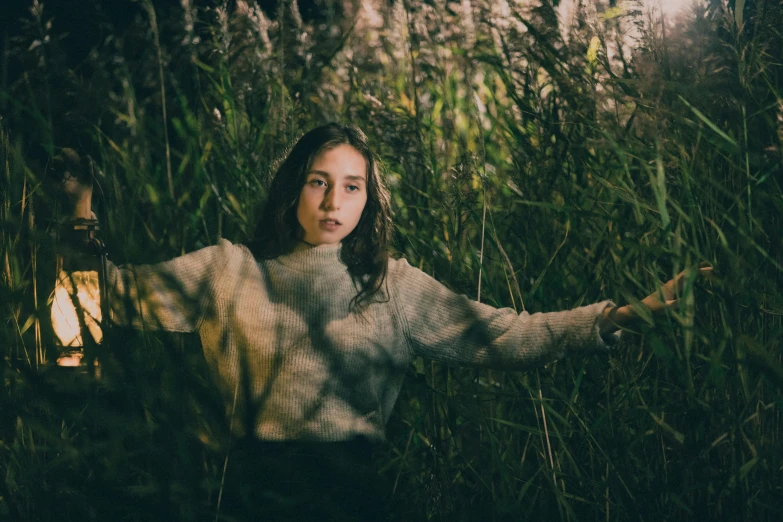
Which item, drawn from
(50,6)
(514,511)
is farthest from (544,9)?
(50,6)

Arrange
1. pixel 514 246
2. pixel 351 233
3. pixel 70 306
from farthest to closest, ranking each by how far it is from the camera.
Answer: pixel 514 246
pixel 351 233
pixel 70 306

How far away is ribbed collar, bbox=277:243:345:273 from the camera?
57.3 inches

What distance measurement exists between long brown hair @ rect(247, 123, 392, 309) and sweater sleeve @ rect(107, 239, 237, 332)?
0.10m

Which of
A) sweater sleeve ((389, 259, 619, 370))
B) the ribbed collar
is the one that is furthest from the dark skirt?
the ribbed collar

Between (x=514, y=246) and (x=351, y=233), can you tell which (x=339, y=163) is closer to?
(x=351, y=233)

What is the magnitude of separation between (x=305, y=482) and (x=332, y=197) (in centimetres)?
55

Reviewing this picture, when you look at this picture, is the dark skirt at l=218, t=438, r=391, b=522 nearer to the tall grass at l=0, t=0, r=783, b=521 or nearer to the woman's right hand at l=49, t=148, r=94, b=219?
the tall grass at l=0, t=0, r=783, b=521

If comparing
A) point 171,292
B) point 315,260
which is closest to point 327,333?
point 315,260

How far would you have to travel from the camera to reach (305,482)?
1.18 meters

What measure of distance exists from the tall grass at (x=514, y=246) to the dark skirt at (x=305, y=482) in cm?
6

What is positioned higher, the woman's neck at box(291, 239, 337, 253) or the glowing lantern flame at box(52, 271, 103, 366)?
the woman's neck at box(291, 239, 337, 253)

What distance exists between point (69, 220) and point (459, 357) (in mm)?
775

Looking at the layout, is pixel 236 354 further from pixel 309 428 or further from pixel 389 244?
pixel 389 244

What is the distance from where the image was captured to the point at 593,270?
1.42 meters
